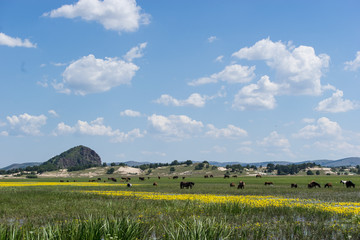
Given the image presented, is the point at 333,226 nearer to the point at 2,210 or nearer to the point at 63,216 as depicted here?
the point at 63,216

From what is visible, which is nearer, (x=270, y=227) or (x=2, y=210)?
(x=270, y=227)

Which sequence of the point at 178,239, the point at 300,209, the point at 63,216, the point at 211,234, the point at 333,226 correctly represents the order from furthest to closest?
the point at 300,209, the point at 63,216, the point at 333,226, the point at 211,234, the point at 178,239

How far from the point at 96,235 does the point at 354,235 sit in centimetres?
1097

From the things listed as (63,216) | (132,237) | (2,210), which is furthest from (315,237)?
(2,210)

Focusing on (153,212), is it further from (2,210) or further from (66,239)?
(2,210)

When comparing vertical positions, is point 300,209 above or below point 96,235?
below

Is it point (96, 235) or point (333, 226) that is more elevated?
point (96, 235)

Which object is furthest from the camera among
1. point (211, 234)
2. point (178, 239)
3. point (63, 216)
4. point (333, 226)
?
point (63, 216)

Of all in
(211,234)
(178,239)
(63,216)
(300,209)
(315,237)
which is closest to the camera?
(178,239)

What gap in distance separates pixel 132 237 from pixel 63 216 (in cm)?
974

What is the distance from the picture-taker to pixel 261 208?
20.3 m

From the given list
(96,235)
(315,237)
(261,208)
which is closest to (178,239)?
(96,235)

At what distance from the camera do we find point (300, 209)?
2005 cm

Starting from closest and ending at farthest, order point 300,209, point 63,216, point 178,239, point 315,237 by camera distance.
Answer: point 178,239
point 315,237
point 63,216
point 300,209
